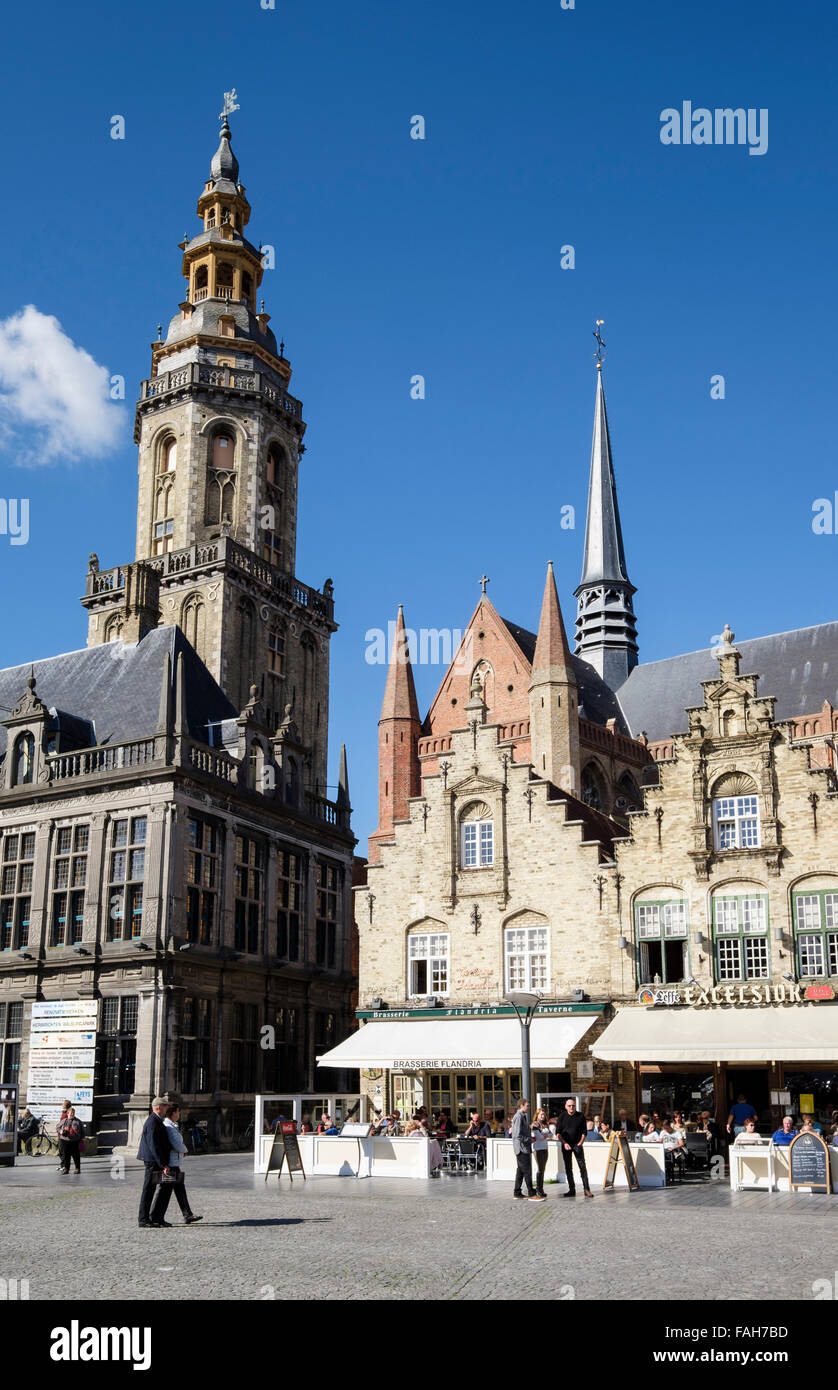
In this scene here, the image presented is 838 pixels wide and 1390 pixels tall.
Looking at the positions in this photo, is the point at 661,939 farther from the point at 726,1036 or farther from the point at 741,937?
the point at 726,1036

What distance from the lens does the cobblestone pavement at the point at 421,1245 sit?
1106 centimetres

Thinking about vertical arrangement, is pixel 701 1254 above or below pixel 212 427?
below

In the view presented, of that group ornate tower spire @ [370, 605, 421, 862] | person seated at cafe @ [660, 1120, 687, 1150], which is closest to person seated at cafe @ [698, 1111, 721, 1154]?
person seated at cafe @ [660, 1120, 687, 1150]

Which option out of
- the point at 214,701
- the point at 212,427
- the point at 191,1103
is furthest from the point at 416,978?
the point at 212,427

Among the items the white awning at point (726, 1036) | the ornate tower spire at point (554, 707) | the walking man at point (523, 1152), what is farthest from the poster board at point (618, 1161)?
the ornate tower spire at point (554, 707)

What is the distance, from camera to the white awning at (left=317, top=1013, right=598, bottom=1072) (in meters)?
28.5

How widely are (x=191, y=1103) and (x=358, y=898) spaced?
6.83 metres

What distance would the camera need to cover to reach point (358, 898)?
34.8 m

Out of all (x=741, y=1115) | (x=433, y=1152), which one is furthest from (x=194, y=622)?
(x=741, y=1115)

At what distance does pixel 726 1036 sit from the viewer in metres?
26.4

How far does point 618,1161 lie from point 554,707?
32.4 m

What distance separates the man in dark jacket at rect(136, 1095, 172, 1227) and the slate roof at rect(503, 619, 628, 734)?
1667 inches
